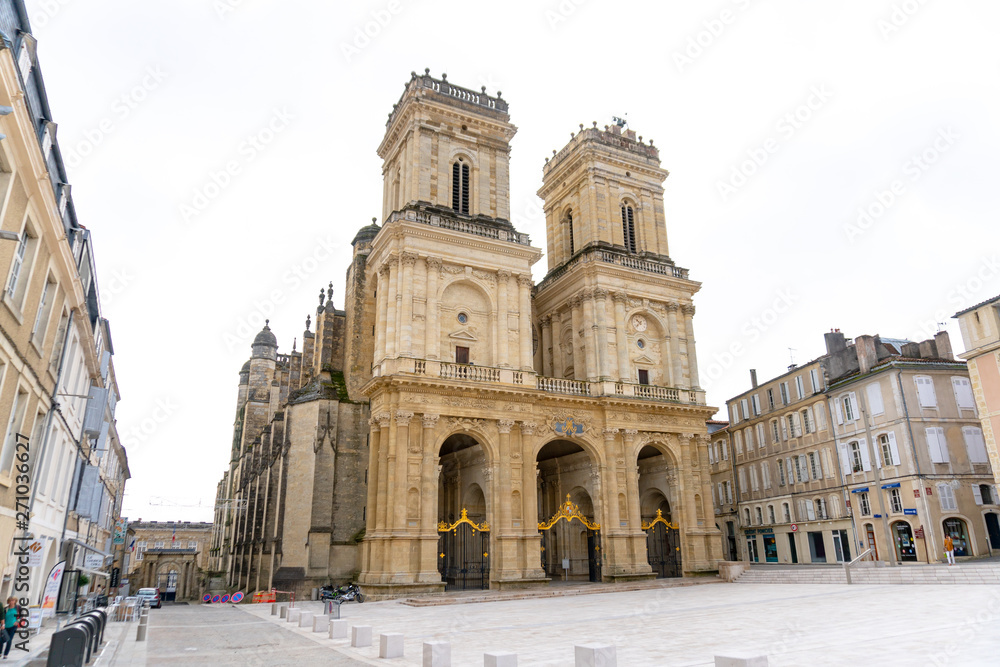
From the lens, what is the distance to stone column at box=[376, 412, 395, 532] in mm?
25800

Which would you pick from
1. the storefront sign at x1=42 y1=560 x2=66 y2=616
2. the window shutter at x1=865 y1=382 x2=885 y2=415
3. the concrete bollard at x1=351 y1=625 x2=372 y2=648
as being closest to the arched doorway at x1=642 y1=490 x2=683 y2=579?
the window shutter at x1=865 y1=382 x2=885 y2=415

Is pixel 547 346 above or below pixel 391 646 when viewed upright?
above

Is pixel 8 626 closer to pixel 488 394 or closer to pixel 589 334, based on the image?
pixel 488 394

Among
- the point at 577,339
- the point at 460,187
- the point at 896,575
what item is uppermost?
the point at 460,187

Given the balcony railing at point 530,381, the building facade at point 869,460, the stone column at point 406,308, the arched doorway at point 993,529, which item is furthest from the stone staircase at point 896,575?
the stone column at point 406,308

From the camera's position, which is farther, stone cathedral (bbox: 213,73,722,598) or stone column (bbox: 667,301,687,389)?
stone column (bbox: 667,301,687,389)

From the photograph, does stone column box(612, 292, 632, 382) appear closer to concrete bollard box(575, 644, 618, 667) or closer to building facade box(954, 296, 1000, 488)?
building facade box(954, 296, 1000, 488)

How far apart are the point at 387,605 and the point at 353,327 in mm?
15526

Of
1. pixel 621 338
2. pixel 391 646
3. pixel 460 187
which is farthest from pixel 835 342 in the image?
pixel 391 646

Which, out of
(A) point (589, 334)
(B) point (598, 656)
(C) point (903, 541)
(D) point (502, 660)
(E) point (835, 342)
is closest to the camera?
(B) point (598, 656)

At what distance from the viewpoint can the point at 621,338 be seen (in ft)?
107

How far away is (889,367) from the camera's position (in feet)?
102

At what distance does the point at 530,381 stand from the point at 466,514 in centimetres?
675

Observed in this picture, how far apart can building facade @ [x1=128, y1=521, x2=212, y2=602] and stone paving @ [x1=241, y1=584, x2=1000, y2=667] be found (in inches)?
2280
